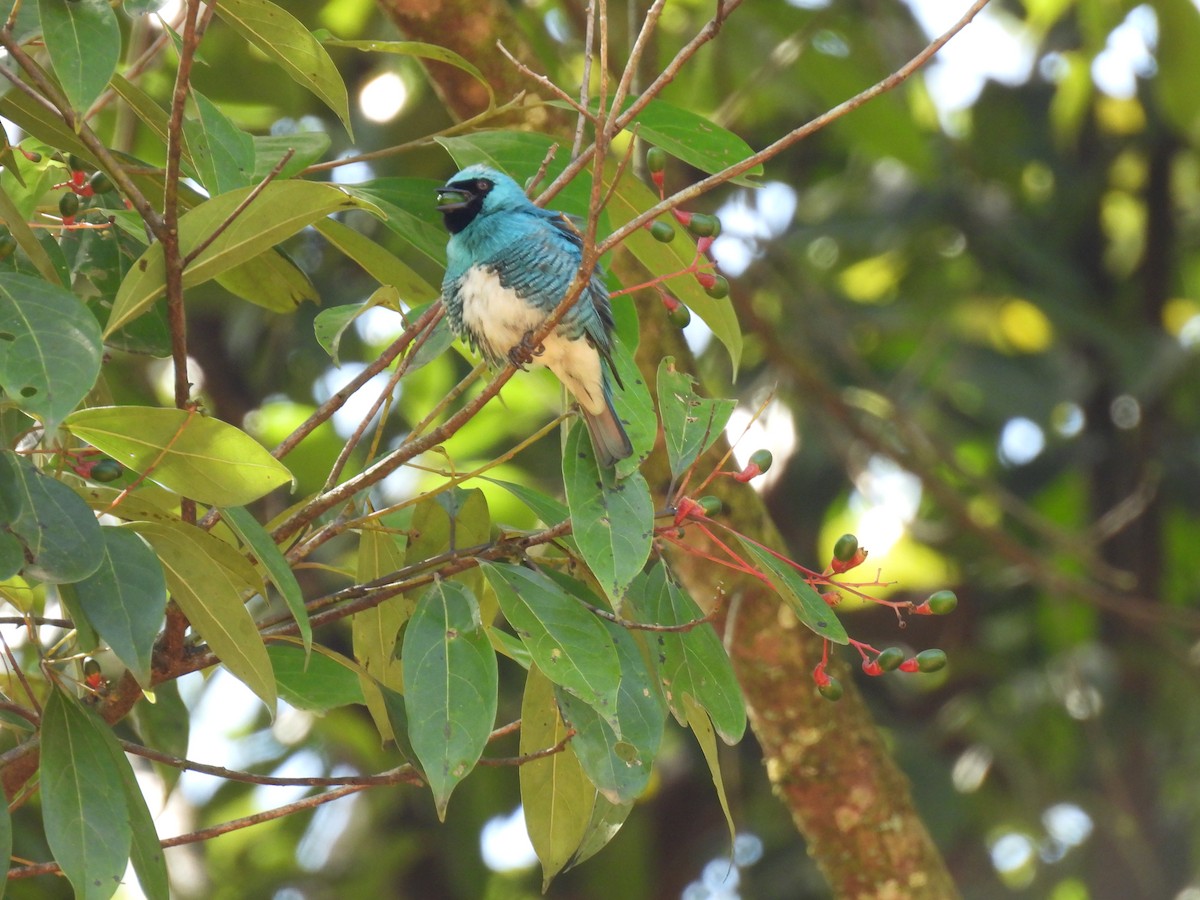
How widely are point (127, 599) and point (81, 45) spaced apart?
0.70m

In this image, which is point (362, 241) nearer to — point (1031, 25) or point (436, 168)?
point (436, 168)

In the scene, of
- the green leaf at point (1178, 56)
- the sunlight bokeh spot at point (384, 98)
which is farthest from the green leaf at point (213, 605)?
the green leaf at point (1178, 56)

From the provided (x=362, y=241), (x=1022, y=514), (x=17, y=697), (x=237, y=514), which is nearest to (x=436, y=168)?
(x=1022, y=514)

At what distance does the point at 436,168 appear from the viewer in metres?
5.40

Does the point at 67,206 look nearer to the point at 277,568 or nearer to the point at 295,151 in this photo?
the point at 295,151

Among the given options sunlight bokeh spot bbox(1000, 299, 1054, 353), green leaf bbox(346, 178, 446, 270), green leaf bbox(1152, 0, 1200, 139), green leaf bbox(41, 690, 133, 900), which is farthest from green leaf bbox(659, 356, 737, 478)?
sunlight bokeh spot bbox(1000, 299, 1054, 353)

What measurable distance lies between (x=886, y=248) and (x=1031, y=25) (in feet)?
5.08

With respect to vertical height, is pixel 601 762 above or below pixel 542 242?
below

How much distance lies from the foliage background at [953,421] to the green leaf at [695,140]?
7.58 feet

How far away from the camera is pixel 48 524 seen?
5.66ft

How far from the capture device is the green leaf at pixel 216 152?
2131mm

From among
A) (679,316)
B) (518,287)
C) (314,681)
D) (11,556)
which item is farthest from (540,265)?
(11,556)

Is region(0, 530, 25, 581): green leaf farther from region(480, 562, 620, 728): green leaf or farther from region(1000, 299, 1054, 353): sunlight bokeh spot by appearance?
region(1000, 299, 1054, 353): sunlight bokeh spot

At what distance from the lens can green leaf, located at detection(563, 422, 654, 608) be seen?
185 cm
